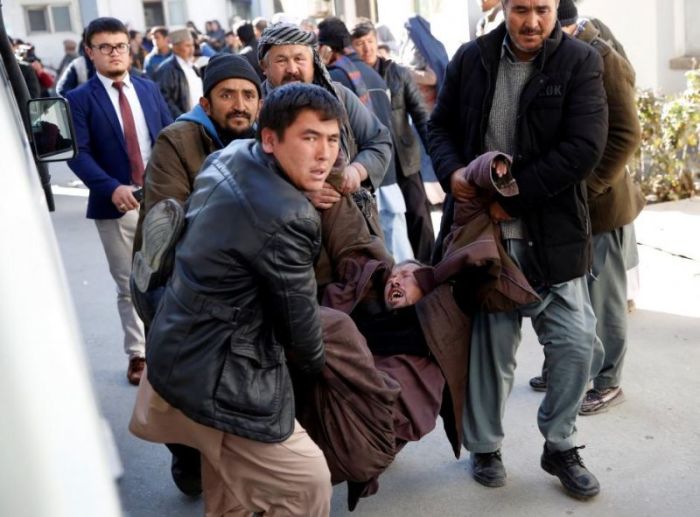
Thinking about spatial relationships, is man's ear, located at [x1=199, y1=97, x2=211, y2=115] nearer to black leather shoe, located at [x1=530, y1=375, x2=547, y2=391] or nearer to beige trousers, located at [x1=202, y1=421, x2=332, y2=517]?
beige trousers, located at [x1=202, y1=421, x2=332, y2=517]

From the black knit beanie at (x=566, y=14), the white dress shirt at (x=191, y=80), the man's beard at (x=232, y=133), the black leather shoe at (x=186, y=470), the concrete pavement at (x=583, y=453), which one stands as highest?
the black knit beanie at (x=566, y=14)

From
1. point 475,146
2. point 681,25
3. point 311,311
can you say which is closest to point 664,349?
point 475,146

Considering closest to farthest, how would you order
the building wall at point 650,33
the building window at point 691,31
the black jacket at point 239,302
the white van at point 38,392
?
the white van at point 38,392
the black jacket at point 239,302
the building wall at point 650,33
the building window at point 691,31

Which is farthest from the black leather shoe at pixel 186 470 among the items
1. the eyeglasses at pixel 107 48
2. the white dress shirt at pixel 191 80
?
the white dress shirt at pixel 191 80

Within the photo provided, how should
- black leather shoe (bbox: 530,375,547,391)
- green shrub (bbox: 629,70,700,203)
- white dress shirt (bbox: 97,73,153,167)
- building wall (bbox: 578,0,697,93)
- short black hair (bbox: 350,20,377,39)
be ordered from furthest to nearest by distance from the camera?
1. building wall (bbox: 578,0,697,93)
2. green shrub (bbox: 629,70,700,203)
3. short black hair (bbox: 350,20,377,39)
4. white dress shirt (bbox: 97,73,153,167)
5. black leather shoe (bbox: 530,375,547,391)

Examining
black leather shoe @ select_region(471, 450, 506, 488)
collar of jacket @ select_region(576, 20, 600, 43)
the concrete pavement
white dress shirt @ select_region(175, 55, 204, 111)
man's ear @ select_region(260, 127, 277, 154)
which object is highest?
collar of jacket @ select_region(576, 20, 600, 43)

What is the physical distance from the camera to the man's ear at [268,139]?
2971 mm

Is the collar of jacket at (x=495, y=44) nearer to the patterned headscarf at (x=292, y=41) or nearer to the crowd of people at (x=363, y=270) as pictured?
the crowd of people at (x=363, y=270)

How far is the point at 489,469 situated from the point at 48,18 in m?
35.7

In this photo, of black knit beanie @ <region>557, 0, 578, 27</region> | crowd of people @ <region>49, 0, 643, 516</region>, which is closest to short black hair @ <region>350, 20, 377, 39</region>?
crowd of people @ <region>49, 0, 643, 516</region>

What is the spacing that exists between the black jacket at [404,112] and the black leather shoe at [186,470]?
303cm

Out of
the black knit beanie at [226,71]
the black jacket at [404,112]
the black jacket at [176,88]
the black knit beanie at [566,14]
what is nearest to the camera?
the black knit beanie at [226,71]

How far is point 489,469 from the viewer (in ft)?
13.6

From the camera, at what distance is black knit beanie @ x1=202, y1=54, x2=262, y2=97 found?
3.87 metres
